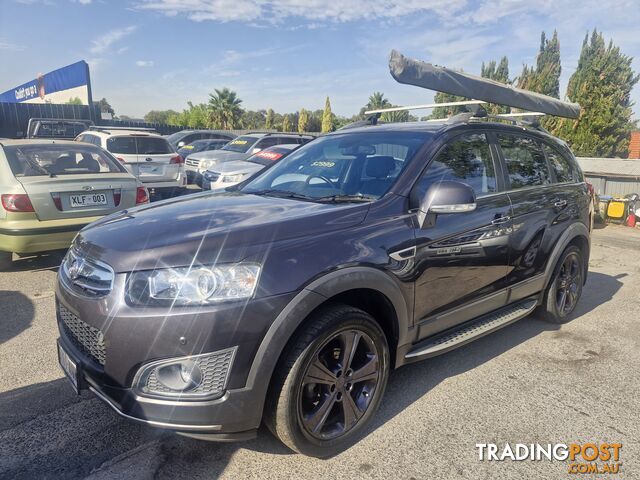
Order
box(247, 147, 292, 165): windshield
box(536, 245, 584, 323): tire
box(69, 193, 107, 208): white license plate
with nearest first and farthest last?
box(536, 245, 584, 323): tire → box(69, 193, 107, 208): white license plate → box(247, 147, 292, 165): windshield

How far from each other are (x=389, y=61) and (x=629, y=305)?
384cm

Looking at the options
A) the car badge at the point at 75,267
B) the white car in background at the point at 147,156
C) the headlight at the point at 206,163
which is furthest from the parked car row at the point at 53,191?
the headlight at the point at 206,163

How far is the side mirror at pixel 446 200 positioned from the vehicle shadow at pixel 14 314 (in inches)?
136

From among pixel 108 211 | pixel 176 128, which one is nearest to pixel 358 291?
pixel 108 211

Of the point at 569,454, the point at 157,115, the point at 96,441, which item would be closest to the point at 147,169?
the point at 96,441

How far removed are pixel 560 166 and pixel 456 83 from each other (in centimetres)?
142

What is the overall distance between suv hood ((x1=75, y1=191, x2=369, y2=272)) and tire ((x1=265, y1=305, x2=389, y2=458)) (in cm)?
48

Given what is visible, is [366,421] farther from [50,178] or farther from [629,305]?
[50,178]

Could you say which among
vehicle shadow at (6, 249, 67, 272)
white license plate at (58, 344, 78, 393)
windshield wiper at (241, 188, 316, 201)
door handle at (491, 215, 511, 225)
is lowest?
vehicle shadow at (6, 249, 67, 272)

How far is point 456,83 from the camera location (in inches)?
147

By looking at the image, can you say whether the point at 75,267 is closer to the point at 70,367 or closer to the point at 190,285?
the point at 70,367

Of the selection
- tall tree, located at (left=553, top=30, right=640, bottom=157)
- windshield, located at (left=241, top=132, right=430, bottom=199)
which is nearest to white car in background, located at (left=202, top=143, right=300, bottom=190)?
windshield, located at (left=241, top=132, right=430, bottom=199)

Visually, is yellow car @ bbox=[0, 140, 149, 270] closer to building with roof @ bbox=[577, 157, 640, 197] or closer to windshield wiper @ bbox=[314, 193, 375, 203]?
windshield wiper @ bbox=[314, 193, 375, 203]

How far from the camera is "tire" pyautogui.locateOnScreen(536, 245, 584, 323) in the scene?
4174mm
